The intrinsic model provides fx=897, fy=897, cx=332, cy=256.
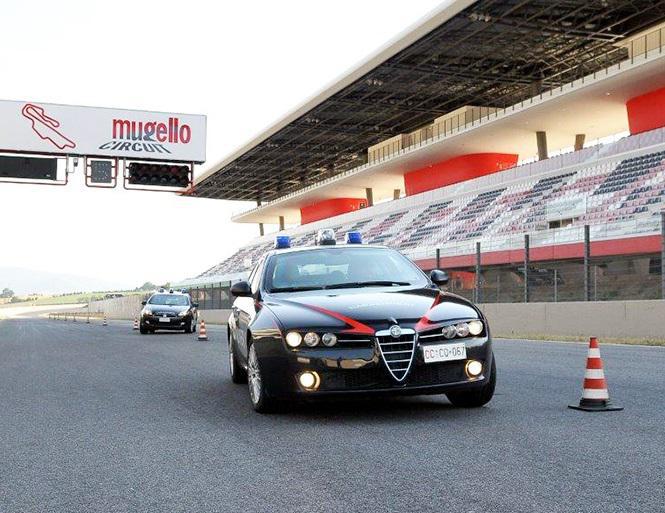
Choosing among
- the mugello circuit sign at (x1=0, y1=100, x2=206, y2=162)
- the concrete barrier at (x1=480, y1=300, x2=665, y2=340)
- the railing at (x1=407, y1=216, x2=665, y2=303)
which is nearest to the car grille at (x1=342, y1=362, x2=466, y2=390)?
the concrete barrier at (x1=480, y1=300, x2=665, y2=340)

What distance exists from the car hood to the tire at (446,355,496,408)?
0.56 meters

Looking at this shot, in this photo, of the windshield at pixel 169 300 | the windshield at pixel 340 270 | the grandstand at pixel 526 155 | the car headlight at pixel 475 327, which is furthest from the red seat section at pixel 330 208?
the car headlight at pixel 475 327

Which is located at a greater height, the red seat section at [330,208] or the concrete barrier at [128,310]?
the red seat section at [330,208]

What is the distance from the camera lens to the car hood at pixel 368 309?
6.92 m

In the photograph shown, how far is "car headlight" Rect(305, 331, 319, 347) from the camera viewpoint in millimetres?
6922

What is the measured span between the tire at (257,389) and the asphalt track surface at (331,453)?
0.11 metres

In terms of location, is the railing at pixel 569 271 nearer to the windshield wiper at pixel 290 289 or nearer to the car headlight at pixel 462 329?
the windshield wiper at pixel 290 289

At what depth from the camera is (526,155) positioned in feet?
187

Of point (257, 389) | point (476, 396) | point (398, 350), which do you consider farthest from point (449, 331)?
point (257, 389)

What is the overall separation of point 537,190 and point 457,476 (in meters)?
39.3

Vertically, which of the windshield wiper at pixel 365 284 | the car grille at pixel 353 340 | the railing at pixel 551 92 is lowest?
the car grille at pixel 353 340

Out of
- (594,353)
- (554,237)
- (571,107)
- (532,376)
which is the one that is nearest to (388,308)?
(594,353)

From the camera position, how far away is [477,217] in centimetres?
4509

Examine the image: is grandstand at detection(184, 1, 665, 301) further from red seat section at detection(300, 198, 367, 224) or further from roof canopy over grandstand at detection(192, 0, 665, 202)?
red seat section at detection(300, 198, 367, 224)
